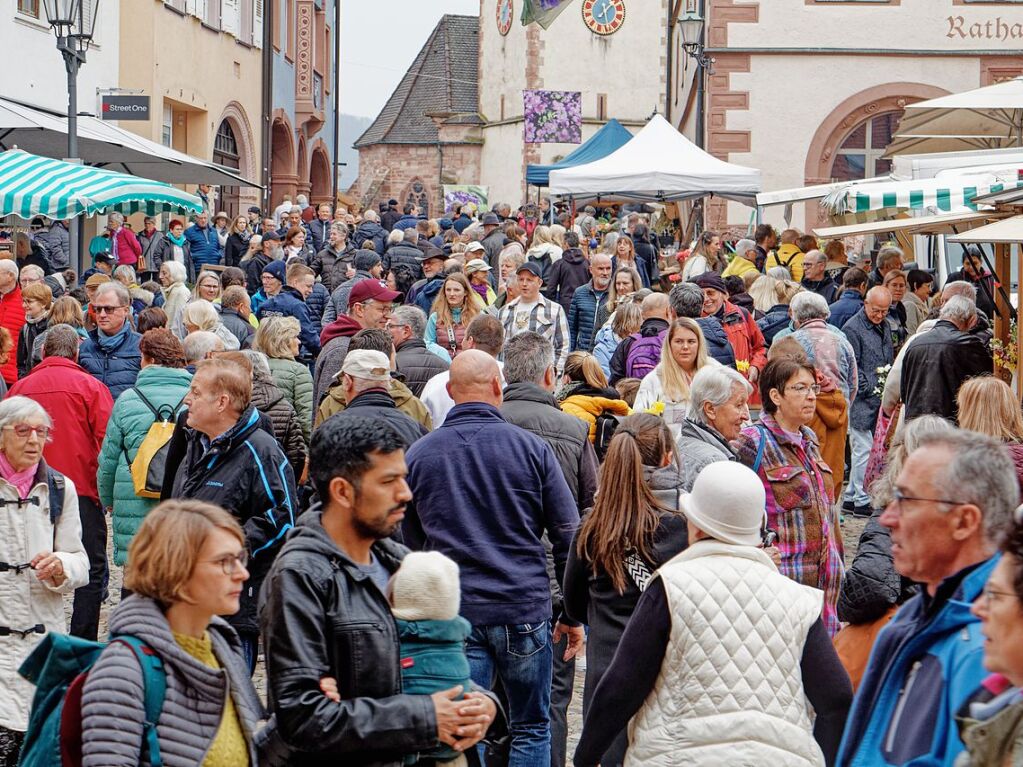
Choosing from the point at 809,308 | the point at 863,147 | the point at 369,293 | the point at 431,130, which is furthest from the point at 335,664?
the point at 431,130

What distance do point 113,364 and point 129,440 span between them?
91.7 inches

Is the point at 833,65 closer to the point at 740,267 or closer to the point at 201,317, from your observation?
the point at 740,267

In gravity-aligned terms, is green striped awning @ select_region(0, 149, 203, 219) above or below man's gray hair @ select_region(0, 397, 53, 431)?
above

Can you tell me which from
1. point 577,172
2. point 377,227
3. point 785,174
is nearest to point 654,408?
point 577,172

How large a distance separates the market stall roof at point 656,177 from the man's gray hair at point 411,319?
9.62m

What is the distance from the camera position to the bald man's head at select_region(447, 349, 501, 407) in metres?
5.74

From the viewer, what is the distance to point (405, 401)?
7516 millimetres

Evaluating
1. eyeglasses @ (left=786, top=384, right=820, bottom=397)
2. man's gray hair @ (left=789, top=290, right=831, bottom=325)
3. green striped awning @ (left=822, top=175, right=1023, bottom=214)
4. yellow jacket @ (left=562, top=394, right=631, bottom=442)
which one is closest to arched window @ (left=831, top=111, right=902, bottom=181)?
green striped awning @ (left=822, top=175, right=1023, bottom=214)

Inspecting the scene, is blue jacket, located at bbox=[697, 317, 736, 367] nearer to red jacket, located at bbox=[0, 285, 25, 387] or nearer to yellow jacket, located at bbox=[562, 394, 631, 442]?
yellow jacket, located at bbox=[562, 394, 631, 442]

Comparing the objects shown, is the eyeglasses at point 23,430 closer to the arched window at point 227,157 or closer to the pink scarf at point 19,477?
the pink scarf at point 19,477

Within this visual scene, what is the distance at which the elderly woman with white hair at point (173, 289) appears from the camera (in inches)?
523

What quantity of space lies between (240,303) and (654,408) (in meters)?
4.68

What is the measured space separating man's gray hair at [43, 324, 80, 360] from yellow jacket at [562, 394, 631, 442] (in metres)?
2.49

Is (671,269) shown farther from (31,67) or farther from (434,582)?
(434,582)
